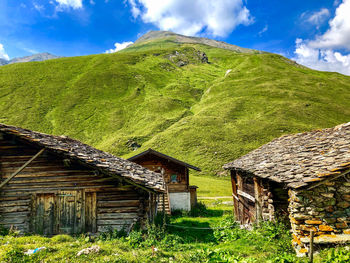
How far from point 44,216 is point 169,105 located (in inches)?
3069

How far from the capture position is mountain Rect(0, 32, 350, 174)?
58812mm

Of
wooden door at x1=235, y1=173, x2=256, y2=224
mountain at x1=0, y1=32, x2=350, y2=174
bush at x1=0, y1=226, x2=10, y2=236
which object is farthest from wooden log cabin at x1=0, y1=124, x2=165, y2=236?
mountain at x1=0, y1=32, x2=350, y2=174

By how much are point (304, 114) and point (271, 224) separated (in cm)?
7071

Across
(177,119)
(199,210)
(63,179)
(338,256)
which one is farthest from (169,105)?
(338,256)

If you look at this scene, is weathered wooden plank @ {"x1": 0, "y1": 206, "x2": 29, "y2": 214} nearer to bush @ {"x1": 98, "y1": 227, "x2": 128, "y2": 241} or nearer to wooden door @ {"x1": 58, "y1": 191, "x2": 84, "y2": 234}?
wooden door @ {"x1": 58, "y1": 191, "x2": 84, "y2": 234}

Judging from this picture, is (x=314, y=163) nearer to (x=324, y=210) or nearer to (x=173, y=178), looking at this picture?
(x=324, y=210)

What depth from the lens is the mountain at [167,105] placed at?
2315 inches

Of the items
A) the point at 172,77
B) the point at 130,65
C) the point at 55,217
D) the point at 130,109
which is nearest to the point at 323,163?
the point at 55,217

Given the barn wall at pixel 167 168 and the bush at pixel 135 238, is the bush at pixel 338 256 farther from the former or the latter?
the barn wall at pixel 167 168

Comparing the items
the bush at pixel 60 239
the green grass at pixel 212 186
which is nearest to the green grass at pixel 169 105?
the green grass at pixel 212 186

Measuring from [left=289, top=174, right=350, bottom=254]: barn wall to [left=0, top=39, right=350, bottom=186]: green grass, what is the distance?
2676 centimetres

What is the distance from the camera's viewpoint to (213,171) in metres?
45.9

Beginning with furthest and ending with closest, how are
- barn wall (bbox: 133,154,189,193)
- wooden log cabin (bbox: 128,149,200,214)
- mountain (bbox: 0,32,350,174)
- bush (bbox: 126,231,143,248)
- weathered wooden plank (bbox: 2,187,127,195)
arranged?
1. mountain (bbox: 0,32,350,174)
2. barn wall (bbox: 133,154,189,193)
3. wooden log cabin (bbox: 128,149,200,214)
4. weathered wooden plank (bbox: 2,187,127,195)
5. bush (bbox: 126,231,143,248)

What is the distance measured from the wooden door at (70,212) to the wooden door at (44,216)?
0.31 m
